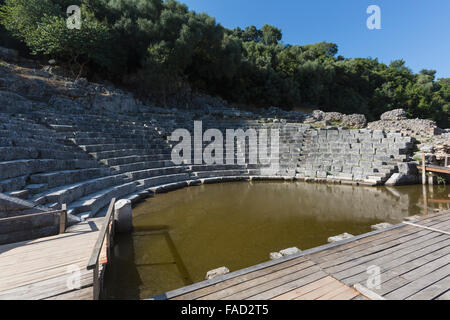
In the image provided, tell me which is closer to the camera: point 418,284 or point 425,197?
point 418,284

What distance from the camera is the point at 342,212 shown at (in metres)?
5.60

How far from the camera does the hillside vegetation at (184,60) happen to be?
1570 cm

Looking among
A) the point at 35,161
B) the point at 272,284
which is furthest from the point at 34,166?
the point at 272,284

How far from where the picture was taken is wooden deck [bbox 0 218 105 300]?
2029 mm

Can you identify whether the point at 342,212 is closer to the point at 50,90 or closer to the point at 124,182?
the point at 124,182

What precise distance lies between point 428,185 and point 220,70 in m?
19.8

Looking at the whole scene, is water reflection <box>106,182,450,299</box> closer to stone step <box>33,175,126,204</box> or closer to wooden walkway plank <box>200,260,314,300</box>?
wooden walkway plank <box>200,260,314,300</box>

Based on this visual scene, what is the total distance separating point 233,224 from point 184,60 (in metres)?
18.0

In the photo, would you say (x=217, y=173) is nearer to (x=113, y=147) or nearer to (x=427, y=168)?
(x=113, y=147)

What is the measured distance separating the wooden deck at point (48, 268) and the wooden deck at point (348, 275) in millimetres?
952

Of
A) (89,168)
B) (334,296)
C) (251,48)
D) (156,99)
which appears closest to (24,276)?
(334,296)

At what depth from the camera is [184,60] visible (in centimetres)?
1903

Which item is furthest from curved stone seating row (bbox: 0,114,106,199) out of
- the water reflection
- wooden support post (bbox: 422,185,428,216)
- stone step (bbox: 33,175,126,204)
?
wooden support post (bbox: 422,185,428,216)

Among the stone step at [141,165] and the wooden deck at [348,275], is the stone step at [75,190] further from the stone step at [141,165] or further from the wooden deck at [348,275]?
the wooden deck at [348,275]
